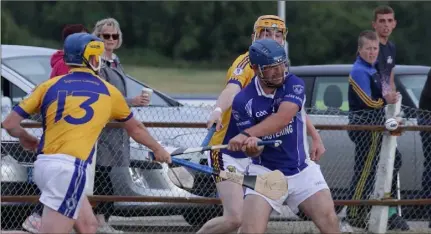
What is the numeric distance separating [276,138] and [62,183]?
154 cm

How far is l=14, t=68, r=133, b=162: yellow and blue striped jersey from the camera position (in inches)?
303

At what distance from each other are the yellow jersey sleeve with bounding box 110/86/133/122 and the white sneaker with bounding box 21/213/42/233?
6.23ft

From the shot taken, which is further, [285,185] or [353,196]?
[353,196]

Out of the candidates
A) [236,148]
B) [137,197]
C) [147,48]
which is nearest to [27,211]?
[137,197]

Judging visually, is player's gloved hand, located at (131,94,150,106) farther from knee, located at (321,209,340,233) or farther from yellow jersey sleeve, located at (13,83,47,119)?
knee, located at (321,209,340,233)

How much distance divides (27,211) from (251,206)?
335 centimetres

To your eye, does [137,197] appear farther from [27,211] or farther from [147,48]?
[147,48]

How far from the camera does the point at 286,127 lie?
7957mm

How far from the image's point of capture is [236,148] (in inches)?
312

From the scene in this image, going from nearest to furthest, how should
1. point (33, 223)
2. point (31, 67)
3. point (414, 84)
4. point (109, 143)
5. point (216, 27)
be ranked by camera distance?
point (33, 223), point (109, 143), point (31, 67), point (414, 84), point (216, 27)

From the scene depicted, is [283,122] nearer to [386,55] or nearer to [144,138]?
[144,138]

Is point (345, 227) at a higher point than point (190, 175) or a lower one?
lower

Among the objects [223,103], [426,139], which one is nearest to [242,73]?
[223,103]

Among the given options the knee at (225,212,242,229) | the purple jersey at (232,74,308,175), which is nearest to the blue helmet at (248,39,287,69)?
the purple jersey at (232,74,308,175)
